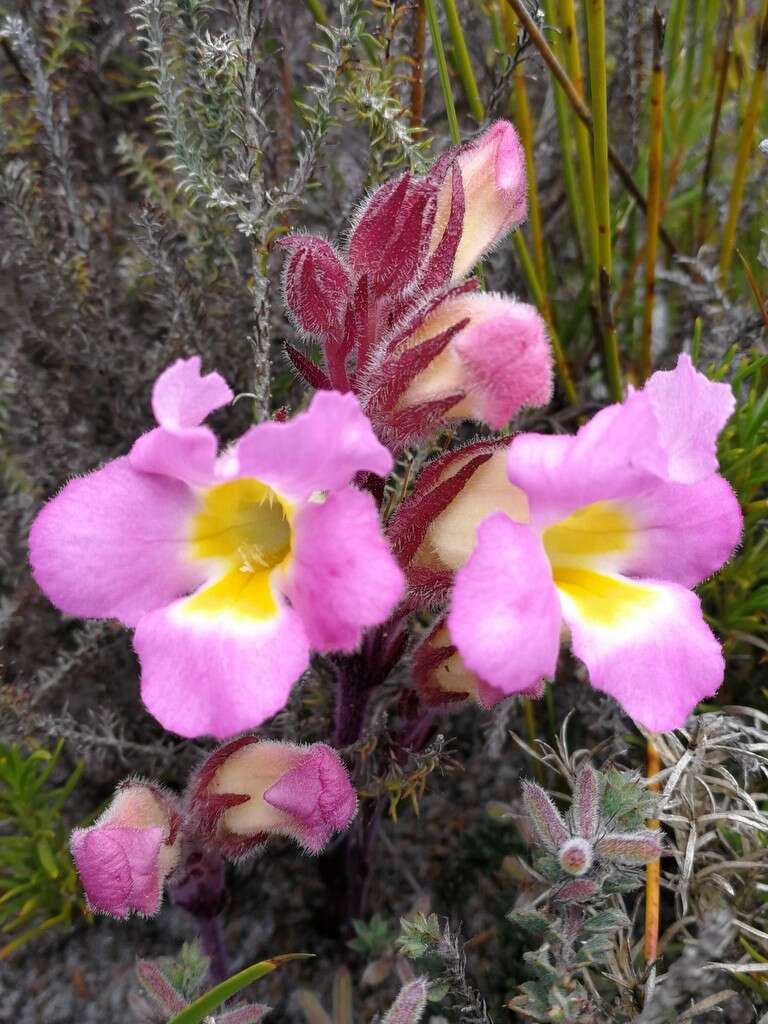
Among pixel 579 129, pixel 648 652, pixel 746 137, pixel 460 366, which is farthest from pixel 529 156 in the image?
pixel 648 652

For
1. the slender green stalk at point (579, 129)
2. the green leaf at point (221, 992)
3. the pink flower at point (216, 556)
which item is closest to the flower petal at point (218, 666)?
the pink flower at point (216, 556)

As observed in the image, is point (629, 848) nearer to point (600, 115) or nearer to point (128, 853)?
point (128, 853)

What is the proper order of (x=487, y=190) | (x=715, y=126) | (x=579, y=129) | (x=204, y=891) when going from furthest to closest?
(x=715, y=126) → (x=579, y=129) → (x=204, y=891) → (x=487, y=190)

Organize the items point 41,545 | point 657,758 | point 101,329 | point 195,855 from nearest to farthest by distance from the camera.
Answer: point 41,545 < point 195,855 < point 657,758 < point 101,329

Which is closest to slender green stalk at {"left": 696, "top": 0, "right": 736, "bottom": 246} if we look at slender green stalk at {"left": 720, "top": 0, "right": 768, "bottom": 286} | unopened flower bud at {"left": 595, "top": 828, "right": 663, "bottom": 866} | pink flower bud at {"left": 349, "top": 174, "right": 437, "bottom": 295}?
slender green stalk at {"left": 720, "top": 0, "right": 768, "bottom": 286}

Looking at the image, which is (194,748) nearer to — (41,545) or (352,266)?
(41,545)

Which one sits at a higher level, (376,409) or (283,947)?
(376,409)

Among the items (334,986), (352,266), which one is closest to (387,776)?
(334,986)
